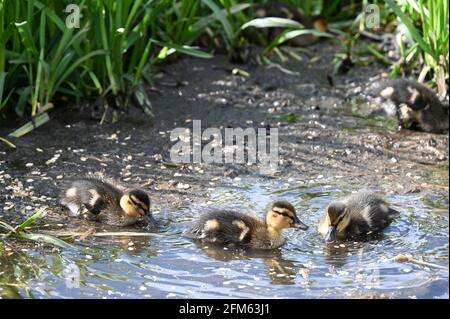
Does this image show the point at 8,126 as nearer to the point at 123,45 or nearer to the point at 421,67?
the point at 123,45

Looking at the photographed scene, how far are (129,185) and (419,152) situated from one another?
196cm

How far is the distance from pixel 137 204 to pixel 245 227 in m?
0.63

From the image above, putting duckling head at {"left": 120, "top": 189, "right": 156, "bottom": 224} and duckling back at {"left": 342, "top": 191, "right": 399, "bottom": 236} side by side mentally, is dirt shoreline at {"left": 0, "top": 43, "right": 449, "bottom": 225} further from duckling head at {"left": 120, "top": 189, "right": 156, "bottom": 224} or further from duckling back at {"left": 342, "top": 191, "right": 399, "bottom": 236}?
duckling back at {"left": 342, "top": 191, "right": 399, "bottom": 236}

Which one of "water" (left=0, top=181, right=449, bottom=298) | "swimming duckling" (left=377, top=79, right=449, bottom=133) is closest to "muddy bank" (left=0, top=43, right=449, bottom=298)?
"water" (left=0, top=181, right=449, bottom=298)

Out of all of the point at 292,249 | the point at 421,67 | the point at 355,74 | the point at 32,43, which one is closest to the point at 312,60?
the point at 355,74

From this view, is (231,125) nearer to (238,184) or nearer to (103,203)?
(238,184)

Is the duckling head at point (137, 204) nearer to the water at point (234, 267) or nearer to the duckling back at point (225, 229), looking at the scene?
the water at point (234, 267)

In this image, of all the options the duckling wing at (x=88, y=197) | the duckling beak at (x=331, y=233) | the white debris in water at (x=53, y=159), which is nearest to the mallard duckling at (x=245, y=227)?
the duckling beak at (x=331, y=233)

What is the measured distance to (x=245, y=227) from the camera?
227 inches

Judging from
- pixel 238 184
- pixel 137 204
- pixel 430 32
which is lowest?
pixel 238 184

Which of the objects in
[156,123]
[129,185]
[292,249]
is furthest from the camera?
[156,123]

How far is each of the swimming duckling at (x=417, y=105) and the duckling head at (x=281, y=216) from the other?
201cm

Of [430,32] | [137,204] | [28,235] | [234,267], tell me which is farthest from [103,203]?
[430,32]

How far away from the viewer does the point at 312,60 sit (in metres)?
8.81
